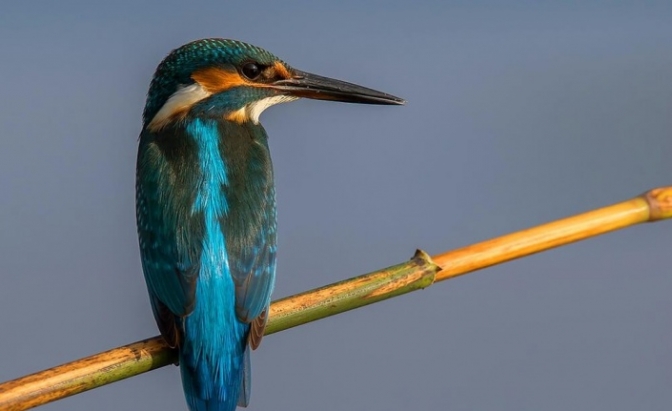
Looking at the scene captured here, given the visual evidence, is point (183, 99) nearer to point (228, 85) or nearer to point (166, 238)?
point (228, 85)

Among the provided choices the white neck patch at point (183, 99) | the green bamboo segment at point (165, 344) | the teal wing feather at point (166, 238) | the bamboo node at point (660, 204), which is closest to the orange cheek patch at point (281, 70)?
the white neck patch at point (183, 99)

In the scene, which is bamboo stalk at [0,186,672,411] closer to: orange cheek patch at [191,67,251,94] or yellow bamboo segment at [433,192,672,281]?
yellow bamboo segment at [433,192,672,281]

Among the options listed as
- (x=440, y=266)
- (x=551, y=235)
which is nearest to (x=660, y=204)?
(x=551, y=235)

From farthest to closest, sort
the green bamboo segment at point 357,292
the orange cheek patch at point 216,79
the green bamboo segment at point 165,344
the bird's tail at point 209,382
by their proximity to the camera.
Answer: the orange cheek patch at point 216,79
the bird's tail at point 209,382
the green bamboo segment at point 357,292
the green bamboo segment at point 165,344

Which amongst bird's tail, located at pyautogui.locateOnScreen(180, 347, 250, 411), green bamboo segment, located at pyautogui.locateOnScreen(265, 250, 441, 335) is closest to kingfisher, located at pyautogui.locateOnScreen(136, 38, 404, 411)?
bird's tail, located at pyautogui.locateOnScreen(180, 347, 250, 411)

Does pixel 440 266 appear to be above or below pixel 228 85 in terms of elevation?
below

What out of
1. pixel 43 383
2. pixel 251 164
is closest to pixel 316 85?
pixel 251 164

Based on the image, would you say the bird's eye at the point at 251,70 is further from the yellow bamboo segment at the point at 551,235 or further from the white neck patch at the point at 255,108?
the yellow bamboo segment at the point at 551,235

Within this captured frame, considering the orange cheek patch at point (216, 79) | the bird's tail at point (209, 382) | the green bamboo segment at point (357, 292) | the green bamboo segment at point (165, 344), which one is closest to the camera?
the green bamboo segment at point (165, 344)
